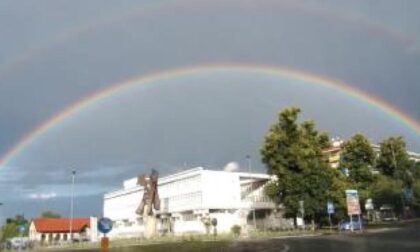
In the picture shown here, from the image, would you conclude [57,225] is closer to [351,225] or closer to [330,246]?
[351,225]

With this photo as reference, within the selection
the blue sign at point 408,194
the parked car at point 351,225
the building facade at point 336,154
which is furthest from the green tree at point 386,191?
the parked car at point 351,225

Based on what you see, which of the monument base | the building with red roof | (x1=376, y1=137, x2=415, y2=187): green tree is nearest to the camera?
the monument base

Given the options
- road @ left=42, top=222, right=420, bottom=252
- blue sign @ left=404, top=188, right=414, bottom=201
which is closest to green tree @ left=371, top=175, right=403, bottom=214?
blue sign @ left=404, top=188, right=414, bottom=201

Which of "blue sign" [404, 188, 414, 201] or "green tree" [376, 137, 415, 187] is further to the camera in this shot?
"green tree" [376, 137, 415, 187]

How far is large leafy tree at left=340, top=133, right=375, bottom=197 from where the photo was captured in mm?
89688

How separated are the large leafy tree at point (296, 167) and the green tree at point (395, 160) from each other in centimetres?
2041

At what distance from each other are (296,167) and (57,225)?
283ft

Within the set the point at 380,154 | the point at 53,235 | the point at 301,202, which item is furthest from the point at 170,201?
the point at 301,202

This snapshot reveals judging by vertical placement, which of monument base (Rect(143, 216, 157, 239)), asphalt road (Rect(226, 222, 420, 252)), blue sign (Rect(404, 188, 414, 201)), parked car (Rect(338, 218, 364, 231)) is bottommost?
asphalt road (Rect(226, 222, 420, 252))

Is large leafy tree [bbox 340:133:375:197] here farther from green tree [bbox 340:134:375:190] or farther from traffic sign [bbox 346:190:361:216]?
traffic sign [bbox 346:190:361:216]

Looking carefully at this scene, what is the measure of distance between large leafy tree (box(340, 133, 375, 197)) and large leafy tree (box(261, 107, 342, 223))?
463 inches

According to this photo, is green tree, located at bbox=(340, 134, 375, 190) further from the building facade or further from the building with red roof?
the building with red roof

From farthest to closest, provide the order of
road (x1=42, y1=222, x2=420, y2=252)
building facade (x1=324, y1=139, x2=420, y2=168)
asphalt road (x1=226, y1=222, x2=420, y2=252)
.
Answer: building facade (x1=324, y1=139, x2=420, y2=168)
road (x1=42, y1=222, x2=420, y2=252)
asphalt road (x1=226, y1=222, x2=420, y2=252)

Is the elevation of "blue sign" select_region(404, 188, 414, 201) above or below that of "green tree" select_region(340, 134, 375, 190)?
below
